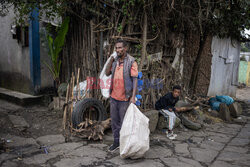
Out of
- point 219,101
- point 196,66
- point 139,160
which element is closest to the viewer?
point 139,160

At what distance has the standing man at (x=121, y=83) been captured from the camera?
3.41 metres

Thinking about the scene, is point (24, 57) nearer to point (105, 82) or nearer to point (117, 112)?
point (105, 82)

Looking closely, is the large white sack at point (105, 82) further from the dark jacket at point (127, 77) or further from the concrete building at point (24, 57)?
the concrete building at point (24, 57)

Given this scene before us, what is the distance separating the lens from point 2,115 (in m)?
5.46

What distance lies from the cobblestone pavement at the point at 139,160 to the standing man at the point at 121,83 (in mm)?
446

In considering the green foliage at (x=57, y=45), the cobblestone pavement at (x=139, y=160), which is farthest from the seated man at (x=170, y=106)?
the green foliage at (x=57, y=45)

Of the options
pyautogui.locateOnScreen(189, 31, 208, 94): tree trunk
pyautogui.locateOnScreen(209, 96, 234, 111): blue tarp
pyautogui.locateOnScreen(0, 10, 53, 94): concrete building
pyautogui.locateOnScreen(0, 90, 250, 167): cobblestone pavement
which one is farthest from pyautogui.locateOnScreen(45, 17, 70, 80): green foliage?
pyautogui.locateOnScreen(209, 96, 234, 111): blue tarp

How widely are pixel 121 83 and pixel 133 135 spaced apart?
34.0 inches

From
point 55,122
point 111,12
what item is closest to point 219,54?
point 111,12

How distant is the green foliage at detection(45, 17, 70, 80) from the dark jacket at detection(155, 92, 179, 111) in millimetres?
Answer: 3253

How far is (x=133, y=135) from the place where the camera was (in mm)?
3121

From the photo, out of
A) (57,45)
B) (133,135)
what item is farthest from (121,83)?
(57,45)

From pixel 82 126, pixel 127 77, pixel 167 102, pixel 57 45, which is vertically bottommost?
pixel 82 126

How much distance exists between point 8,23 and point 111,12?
454cm
